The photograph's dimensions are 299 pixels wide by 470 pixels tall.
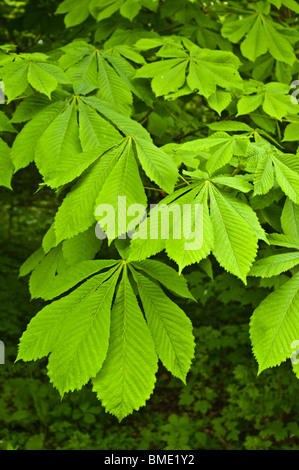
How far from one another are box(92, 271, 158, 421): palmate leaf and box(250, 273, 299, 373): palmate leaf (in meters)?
0.23

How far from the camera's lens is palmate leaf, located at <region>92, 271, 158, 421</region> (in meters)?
0.88

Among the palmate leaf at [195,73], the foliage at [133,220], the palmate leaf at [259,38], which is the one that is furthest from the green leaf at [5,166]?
the palmate leaf at [259,38]

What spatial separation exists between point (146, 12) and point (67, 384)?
206 centimetres

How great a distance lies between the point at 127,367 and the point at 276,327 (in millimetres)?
326

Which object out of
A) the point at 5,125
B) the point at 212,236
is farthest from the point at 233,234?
the point at 5,125

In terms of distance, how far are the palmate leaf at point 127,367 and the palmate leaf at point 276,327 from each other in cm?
23

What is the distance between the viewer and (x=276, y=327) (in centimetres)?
91

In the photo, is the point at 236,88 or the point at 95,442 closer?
the point at 236,88

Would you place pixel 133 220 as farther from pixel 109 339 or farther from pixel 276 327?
pixel 276 327

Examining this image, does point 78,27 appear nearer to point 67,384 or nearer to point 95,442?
point 67,384
